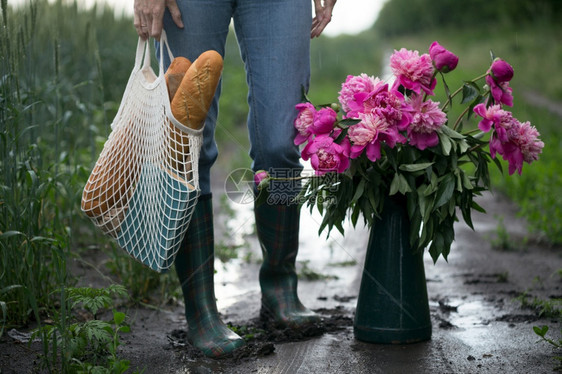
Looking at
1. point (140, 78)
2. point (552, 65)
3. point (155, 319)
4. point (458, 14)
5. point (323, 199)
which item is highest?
point (458, 14)

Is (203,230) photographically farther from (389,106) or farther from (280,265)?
(389,106)

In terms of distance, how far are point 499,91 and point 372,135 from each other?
44 centimetres

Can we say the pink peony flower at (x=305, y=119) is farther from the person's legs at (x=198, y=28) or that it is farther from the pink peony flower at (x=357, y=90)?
the person's legs at (x=198, y=28)

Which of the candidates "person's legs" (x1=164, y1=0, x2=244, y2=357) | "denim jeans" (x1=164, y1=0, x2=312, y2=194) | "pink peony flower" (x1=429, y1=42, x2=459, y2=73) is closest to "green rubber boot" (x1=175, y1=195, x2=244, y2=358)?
"person's legs" (x1=164, y1=0, x2=244, y2=357)

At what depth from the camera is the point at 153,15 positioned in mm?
1941

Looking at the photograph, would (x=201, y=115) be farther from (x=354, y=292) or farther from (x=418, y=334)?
(x=354, y=292)

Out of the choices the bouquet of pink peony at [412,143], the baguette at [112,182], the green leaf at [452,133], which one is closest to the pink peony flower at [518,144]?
the bouquet of pink peony at [412,143]

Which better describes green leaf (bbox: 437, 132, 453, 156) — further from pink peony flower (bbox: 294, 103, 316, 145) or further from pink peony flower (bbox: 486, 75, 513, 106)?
pink peony flower (bbox: 294, 103, 316, 145)

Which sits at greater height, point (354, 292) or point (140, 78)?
point (140, 78)

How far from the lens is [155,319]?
2.48m

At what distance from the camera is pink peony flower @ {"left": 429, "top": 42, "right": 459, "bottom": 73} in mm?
1907

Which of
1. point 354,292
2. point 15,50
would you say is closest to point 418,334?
point 354,292

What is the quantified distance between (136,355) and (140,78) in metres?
0.89

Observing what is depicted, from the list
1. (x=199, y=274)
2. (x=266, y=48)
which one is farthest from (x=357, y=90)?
(x=199, y=274)
